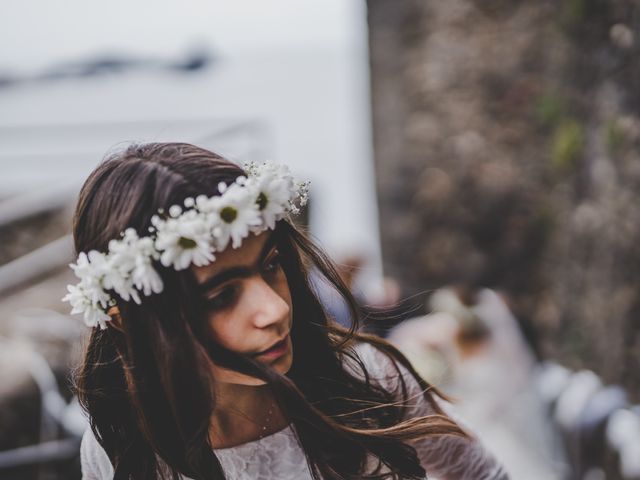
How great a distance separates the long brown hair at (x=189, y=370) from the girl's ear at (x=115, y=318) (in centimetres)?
2

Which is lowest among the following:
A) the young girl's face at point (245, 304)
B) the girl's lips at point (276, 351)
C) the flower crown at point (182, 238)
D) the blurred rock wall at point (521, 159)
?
the blurred rock wall at point (521, 159)

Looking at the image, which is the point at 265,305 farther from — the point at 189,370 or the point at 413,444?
the point at 413,444

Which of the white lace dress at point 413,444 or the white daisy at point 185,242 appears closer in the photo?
the white daisy at point 185,242

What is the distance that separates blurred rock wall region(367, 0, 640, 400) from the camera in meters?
3.61

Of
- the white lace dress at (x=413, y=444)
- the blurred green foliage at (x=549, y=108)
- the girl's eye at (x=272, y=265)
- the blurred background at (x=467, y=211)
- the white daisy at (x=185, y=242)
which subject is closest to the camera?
the white daisy at (x=185, y=242)

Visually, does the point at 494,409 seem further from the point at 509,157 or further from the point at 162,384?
the point at 162,384

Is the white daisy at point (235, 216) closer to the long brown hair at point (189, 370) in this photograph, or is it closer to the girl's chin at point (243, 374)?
the long brown hair at point (189, 370)

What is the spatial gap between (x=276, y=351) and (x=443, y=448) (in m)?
0.56

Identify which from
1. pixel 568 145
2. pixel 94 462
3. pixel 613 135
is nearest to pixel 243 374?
pixel 94 462

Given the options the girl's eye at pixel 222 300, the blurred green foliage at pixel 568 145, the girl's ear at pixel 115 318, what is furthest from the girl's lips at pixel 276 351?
the blurred green foliage at pixel 568 145

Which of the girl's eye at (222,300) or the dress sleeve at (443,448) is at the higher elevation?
the girl's eye at (222,300)

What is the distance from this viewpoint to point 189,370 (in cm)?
134

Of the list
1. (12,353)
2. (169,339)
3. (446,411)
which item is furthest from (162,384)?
(12,353)

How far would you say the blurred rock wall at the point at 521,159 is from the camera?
3.61m
